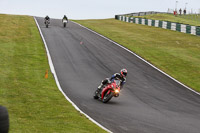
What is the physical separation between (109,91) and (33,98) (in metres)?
3.49

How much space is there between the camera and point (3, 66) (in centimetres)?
2356

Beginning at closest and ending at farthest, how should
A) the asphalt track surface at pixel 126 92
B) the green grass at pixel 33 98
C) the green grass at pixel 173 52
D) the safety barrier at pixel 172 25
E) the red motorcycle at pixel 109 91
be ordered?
the green grass at pixel 33 98
the asphalt track surface at pixel 126 92
the red motorcycle at pixel 109 91
the green grass at pixel 173 52
the safety barrier at pixel 172 25

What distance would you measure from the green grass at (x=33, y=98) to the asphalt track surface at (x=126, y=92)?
943 millimetres

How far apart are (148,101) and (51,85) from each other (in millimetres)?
5088

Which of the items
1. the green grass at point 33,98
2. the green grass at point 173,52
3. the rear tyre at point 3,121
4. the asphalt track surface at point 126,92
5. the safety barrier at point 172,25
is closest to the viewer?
the rear tyre at point 3,121

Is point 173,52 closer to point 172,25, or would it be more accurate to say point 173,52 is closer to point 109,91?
point 109,91

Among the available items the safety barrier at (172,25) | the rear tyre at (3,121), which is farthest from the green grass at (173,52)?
the rear tyre at (3,121)

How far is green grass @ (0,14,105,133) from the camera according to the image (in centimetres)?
1138

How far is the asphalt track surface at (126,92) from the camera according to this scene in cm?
1396

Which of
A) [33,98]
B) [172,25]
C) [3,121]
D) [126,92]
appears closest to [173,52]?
[126,92]

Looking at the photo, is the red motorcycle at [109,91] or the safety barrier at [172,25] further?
the safety barrier at [172,25]

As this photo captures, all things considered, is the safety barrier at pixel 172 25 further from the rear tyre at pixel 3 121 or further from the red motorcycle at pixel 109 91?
the rear tyre at pixel 3 121

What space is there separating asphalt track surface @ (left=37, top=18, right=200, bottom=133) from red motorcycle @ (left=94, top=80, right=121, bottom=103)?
0.31 meters

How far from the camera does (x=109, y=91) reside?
55.8 ft
